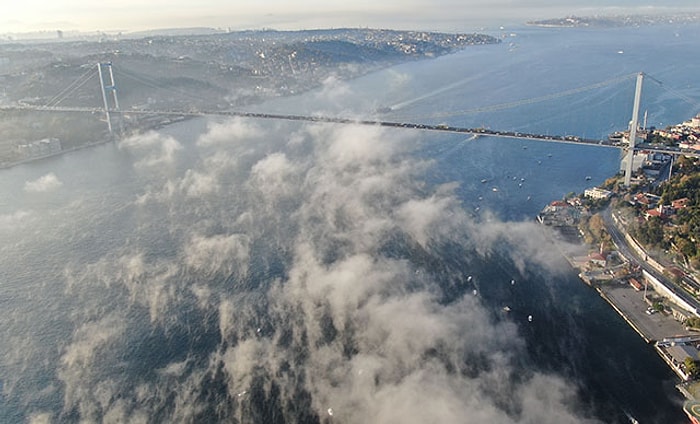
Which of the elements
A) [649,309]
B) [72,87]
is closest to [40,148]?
[72,87]

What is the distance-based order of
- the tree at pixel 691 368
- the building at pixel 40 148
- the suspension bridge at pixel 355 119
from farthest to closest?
the building at pixel 40 148, the suspension bridge at pixel 355 119, the tree at pixel 691 368

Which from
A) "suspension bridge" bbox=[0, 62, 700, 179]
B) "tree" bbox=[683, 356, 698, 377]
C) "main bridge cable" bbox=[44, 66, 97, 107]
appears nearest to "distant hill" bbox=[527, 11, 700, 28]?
"suspension bridge" bbox=[0, 62, 700, 179]

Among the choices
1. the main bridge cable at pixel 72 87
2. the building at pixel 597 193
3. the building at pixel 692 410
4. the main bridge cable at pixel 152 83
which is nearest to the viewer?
the building at pixel 692 410

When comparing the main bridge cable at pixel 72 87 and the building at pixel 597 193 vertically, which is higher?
the main bridge cable at pixel 72 87

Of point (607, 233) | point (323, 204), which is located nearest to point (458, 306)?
point (607, 233)

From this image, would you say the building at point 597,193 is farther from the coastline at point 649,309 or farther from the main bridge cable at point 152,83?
the main bridge cable at point 152,83

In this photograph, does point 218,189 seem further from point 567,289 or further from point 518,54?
point 518,54

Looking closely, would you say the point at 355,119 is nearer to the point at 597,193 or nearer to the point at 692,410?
the point at 597,193

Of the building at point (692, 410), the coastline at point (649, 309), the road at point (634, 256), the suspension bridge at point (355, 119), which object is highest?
the suspension bridge at point (355, 119)

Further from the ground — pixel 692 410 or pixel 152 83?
pixel 152 83

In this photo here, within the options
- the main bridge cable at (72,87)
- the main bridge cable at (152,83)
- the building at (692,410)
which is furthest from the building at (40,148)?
the building at (692,410)
